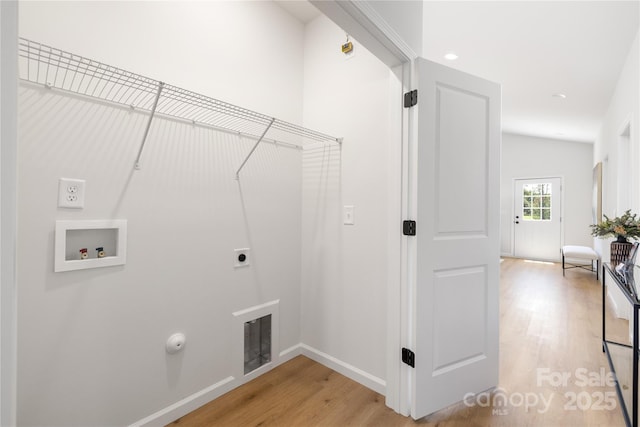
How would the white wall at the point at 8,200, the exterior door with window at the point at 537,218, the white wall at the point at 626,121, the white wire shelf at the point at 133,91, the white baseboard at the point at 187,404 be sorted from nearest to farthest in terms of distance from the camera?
1. the white wall at the point at 8,200
2. the white wire shelf at the point at 133,91
3. the white baseboard at the point at 187,404
4. the white wall at the point at 626,121
5. the exterior door with window at the point at 537,218

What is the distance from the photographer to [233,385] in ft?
6.42

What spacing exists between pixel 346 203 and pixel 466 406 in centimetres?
144

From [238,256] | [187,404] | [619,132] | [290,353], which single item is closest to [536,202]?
[619,132]

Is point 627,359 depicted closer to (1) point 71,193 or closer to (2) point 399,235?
(2) point 399,235

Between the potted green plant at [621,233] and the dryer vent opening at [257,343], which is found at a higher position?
the potted green plant at [621,233]

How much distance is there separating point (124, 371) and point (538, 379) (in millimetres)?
2531

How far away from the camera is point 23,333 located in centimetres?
122

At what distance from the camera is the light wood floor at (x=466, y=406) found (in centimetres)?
168

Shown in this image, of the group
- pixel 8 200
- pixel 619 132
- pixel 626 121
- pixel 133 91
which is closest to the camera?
pixel 8 200

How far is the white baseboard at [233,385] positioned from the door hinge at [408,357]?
35 centimetres

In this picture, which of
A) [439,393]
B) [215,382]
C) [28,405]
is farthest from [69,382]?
[439,393]

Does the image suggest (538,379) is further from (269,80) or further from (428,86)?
(269,80)

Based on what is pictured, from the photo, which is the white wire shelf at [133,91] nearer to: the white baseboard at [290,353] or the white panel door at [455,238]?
the white panel door at [455,238]

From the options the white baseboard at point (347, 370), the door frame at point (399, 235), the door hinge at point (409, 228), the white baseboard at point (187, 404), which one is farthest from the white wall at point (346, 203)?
the white baseboard at point (187, 404)
